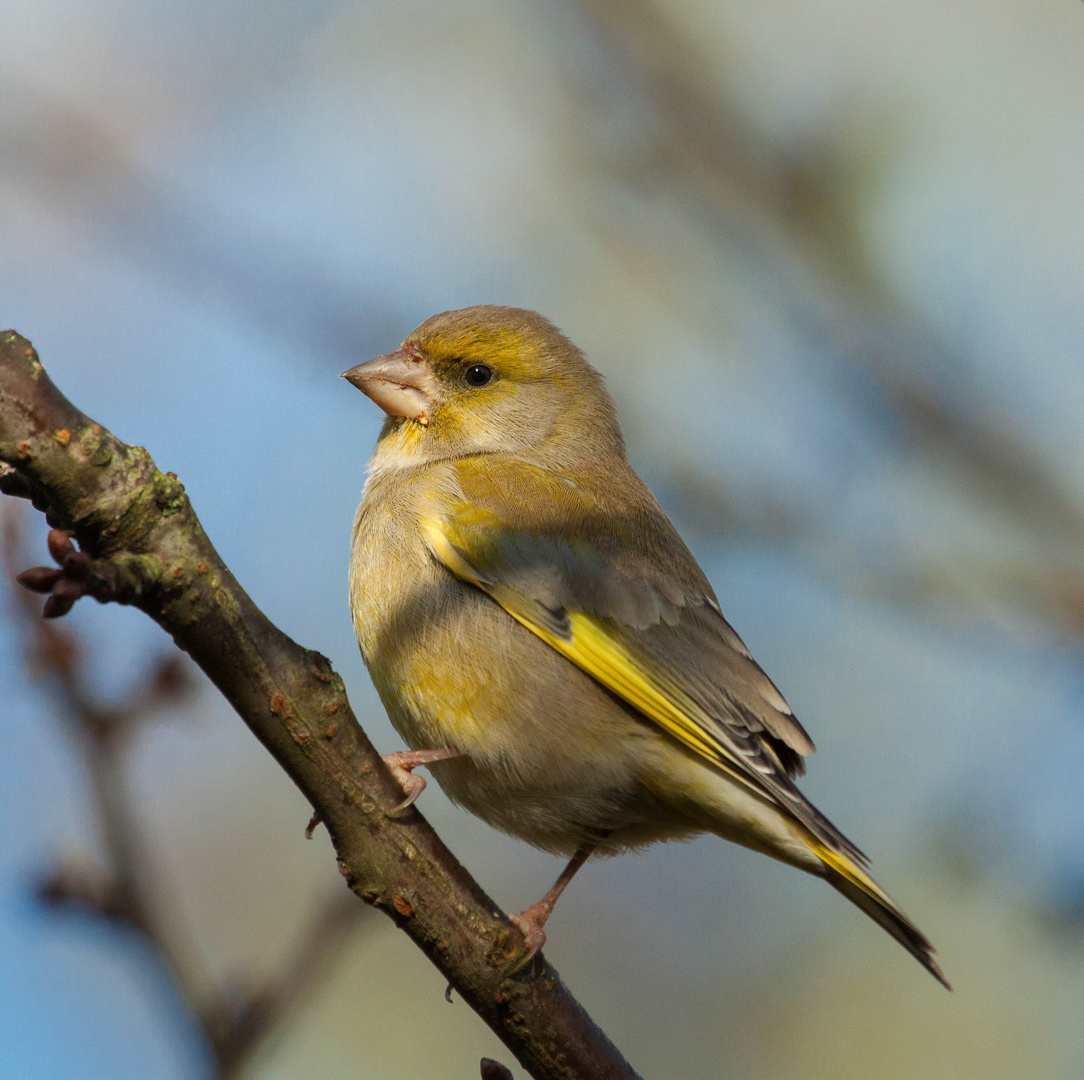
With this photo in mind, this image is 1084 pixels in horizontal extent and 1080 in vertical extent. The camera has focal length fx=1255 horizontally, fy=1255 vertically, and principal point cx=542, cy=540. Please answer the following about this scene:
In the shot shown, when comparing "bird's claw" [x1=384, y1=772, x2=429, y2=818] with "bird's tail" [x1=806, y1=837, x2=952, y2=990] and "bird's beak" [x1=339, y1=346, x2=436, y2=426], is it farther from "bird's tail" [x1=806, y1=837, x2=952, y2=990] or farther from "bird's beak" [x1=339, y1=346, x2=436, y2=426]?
Answer: "bird's beak" [x1=339, y1=346, x2=436, y2=426]

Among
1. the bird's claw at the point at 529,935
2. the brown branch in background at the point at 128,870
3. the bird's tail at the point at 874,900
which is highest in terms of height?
the bird's tail at the point at 874,900

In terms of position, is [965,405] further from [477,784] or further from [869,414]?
[477,784]

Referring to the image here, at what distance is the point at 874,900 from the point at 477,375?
8.64 feet

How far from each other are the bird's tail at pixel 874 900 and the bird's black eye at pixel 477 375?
2.38 metres

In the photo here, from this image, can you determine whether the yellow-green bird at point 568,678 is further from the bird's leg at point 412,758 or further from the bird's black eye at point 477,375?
the bird's black eye at point 477,375

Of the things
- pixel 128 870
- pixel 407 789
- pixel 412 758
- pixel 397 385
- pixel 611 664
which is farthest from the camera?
pixel 397 385

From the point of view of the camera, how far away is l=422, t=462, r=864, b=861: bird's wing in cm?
378

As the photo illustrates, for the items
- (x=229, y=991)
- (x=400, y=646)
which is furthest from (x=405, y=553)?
(x=229, y=991)

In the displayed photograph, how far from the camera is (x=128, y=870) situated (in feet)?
8.48

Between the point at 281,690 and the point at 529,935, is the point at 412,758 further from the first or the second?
the point at 281,690

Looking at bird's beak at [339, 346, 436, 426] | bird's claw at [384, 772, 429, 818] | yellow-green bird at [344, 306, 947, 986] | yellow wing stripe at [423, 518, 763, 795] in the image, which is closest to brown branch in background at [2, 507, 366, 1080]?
bird's claw at [384, 772, 429, 818]

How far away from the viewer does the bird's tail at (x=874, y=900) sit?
136 inches

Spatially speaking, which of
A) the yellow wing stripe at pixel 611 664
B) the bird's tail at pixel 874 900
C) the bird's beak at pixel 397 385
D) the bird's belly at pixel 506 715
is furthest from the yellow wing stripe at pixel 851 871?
the bird's beak at pixel 397 385

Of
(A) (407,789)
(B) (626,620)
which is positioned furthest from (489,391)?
(A) (407,789)
